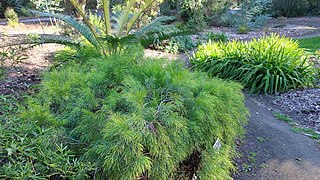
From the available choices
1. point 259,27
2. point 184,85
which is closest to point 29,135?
point 184,85

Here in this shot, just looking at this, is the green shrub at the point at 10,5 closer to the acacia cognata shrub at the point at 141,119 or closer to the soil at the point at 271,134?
the soil at the point at 271,134

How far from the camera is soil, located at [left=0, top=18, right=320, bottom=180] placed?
2.82m

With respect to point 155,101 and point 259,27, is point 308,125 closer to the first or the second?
point 155,101

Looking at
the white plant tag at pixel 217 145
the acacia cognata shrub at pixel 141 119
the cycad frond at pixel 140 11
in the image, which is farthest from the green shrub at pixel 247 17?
the white plant tag at pixel 217 145

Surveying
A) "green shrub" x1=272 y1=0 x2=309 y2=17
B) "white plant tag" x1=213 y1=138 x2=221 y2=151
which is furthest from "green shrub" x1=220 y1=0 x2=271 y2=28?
"white plant tag" x1=213 y1=138 x2=221 y2=151

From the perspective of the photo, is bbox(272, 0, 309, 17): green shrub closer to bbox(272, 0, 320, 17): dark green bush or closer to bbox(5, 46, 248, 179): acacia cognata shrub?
bbox(272, 0, 320, 17): dark green bush

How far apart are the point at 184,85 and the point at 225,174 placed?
80cm

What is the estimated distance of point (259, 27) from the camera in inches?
571

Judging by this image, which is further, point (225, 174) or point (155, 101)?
point (225, 174)

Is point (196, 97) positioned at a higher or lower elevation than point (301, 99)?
higher

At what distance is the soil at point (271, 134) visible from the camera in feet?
9.26

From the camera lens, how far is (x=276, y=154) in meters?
3.13

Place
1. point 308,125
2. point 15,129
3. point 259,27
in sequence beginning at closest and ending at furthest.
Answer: point 15,129
point 308,125
point 259,27

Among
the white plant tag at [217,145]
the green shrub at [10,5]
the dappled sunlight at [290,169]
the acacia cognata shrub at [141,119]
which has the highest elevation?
the green shrub at [10,5]
